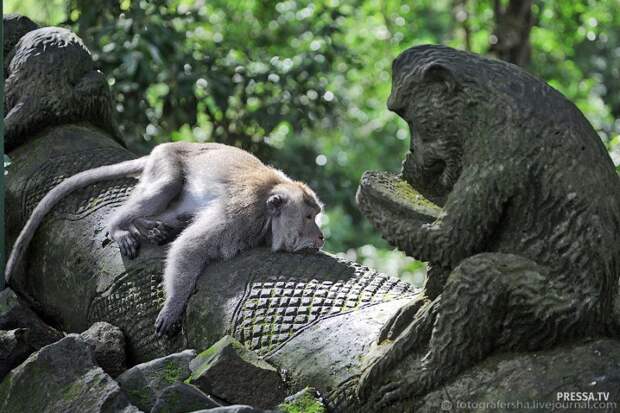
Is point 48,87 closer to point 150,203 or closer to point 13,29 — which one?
point 13,29

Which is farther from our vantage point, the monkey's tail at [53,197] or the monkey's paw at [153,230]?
the monkey's tail at [53,197]

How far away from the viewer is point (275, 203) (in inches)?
239

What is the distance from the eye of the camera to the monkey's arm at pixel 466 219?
4.05 meters

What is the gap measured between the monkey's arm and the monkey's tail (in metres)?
2.79

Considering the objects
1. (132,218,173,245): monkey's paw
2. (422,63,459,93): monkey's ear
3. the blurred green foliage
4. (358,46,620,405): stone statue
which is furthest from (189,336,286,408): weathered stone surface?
the blurred green foliage

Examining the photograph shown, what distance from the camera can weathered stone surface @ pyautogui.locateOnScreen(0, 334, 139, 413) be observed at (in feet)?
14.5

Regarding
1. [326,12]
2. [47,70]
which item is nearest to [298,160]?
[326,12]

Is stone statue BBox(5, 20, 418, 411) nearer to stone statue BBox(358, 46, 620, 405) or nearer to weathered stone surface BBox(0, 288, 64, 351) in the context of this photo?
weathered stone surface BBox(0, 288, 64, 351)

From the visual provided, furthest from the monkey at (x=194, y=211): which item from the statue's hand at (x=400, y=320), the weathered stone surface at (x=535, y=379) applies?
the weathered stone surface at (x=535, y=379)

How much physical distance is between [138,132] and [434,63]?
6502 mm

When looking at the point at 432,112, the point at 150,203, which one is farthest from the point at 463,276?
the point at 150,203

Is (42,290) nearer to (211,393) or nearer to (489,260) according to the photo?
(211,393)

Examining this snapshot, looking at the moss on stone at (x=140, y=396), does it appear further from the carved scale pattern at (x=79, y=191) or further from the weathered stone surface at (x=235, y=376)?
the carved scale pattern at (x=79, y=191)

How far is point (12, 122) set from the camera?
692 cm
